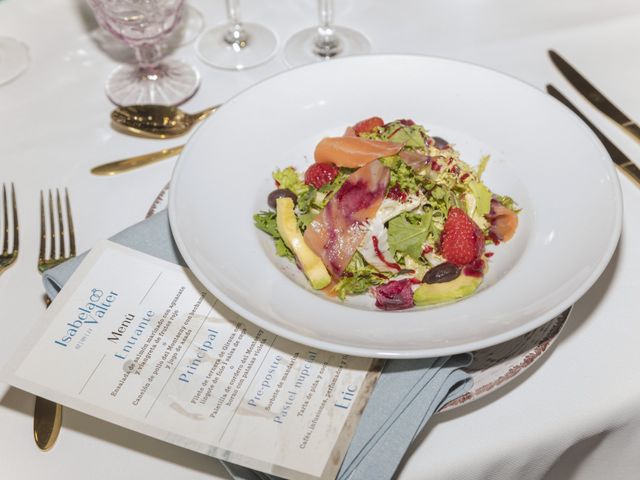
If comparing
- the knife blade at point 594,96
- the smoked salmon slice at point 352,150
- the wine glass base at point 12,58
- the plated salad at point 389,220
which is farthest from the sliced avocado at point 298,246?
the wine glass base at point 12,58

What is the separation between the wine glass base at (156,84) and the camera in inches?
73.5

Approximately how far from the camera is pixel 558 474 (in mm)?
1317

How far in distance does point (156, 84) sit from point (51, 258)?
0.69 meters

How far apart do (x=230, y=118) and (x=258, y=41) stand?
62cm

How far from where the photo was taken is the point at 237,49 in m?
2.00

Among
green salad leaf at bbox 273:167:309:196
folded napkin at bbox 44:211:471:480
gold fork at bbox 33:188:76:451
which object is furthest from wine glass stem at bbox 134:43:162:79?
folded napkin at bbox 44:211:471:480

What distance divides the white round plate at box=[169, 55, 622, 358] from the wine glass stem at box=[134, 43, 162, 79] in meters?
0.53

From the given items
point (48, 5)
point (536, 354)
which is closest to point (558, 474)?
point (536, 354)

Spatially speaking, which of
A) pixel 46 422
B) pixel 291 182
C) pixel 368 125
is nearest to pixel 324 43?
pixel 368 125

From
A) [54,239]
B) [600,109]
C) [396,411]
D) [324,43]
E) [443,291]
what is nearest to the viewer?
[396,411]

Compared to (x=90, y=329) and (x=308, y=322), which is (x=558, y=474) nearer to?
(x=308, y=322)

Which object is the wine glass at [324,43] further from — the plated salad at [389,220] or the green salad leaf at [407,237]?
the green salad leaf at [407,237]

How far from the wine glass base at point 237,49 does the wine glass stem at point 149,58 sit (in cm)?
12

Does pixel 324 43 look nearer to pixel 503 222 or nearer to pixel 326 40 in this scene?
pixel 326 40
